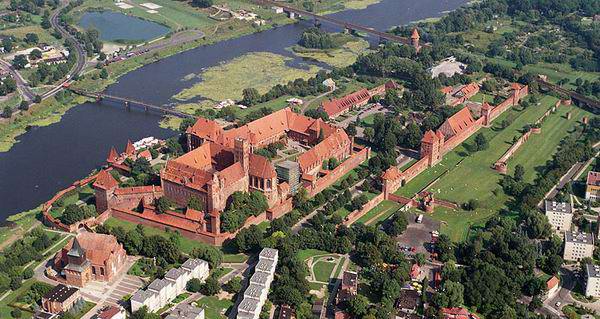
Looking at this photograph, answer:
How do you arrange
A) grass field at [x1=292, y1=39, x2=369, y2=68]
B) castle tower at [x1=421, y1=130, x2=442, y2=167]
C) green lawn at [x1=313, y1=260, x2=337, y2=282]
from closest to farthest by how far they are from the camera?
green lawn at [x1=313, y1=260, x2=337, y2=282] < castle tower at [x1=421, y1=130, x2=442, y2=167] < grass field at [x1=292, y1=39, x2=369, y2=68]

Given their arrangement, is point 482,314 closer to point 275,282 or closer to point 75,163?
point 275,282

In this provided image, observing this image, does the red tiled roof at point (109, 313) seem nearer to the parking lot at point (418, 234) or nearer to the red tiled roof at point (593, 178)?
the parking lot at point (418, 234)

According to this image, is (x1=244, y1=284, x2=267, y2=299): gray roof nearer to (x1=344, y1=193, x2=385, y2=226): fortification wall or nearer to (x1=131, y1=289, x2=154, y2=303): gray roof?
(x1=131, y1=289, x2=154, y2=303): gray roof

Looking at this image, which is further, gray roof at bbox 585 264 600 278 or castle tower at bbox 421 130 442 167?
castle tower at bbox 421 130 442 167

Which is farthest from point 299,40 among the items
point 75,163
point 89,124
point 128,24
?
point 75,163

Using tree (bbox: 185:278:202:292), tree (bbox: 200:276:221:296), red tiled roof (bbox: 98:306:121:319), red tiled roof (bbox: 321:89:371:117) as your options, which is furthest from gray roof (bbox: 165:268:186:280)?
red tiled roof (bbox: 321:89:371:117)

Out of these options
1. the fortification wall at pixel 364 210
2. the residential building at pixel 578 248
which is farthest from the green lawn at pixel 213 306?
the residential building at pixel 578 248
